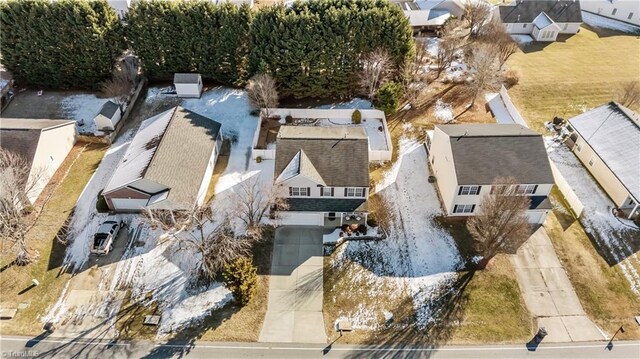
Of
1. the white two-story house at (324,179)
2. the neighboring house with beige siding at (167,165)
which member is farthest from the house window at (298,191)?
the neighboring house with beige siding at (167,165)

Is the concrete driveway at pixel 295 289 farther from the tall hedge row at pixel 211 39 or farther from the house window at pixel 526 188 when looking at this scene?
the tall hedge row at pixel 211 39

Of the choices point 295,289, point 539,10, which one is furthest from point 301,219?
point 539,10

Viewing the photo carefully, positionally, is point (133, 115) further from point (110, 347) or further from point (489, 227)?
point (489, 227)

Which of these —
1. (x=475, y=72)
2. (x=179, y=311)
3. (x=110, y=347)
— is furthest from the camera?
(x=475, y=72)

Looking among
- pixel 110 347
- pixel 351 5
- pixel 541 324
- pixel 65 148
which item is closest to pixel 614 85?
pixel 351 5

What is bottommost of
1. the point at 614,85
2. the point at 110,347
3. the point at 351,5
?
the point at 110,347

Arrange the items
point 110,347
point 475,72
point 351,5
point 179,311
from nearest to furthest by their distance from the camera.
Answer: point 110,347 < point 179,311 < point 351,5 < point 475,72
